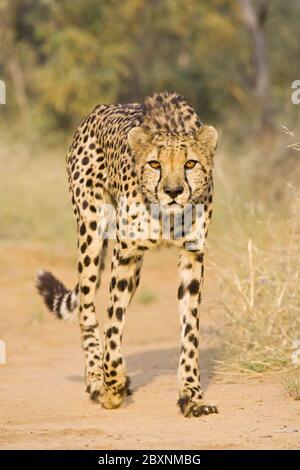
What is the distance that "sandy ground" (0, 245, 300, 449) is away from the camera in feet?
15.0

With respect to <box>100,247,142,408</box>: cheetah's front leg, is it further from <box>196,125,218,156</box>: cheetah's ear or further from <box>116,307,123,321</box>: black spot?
<box>196,125,218,156</box>: cheetah's ear

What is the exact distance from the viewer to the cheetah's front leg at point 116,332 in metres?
5.43

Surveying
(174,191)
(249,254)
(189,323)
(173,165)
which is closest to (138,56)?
(249,254)

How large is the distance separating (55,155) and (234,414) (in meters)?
10.8

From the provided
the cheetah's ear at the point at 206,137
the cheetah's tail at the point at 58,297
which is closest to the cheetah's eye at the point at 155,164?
the cheetah's ear at the point at 206,137

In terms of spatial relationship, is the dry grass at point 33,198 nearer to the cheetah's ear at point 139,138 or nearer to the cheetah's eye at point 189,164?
the cheetah's ear at point 139,138

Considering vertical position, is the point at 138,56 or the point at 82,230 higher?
the point at 138,56

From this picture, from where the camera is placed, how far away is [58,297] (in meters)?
6.32

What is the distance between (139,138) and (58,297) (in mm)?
1357

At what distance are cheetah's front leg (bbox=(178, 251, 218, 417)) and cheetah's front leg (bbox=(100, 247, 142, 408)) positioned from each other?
0.25 meters

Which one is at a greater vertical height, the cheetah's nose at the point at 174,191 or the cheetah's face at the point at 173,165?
the cheetah's face at the point at 173,165

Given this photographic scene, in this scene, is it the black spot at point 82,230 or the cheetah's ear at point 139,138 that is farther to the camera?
the black spot at point 82,230

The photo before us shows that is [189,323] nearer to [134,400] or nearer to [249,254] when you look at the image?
[134,400]

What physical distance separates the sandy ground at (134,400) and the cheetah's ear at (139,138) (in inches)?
49.0
